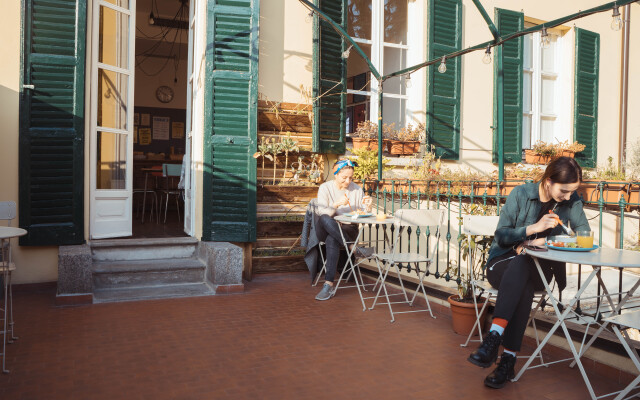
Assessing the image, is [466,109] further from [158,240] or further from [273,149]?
[158,240]

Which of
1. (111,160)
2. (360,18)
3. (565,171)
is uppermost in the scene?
(360,18)

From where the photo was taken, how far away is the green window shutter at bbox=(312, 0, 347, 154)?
20.9ft

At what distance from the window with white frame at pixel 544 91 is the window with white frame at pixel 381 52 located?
84.1 inches

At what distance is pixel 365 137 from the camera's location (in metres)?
6.63

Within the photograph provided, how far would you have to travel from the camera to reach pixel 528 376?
9.66 feet

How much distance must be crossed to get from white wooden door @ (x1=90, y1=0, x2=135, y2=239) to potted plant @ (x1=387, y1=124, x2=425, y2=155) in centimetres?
327

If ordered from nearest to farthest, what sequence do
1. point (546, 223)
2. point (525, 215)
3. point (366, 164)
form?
1. point (546, 223)
2. point (525, 215)
3. point (366, 164)

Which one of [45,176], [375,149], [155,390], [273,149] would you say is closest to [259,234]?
[273,149]

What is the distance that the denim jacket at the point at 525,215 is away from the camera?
302 centimetres

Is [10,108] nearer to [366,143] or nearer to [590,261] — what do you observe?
Answer: [366,143]

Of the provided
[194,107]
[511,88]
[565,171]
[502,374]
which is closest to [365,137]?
[194,107]

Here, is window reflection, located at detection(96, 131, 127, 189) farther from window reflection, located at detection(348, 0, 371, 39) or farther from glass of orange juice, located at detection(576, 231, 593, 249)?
glass of orange juice, located at detection(576, 231, 593, 249)

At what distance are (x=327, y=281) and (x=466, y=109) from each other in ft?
13.0

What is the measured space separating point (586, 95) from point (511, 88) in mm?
1718
